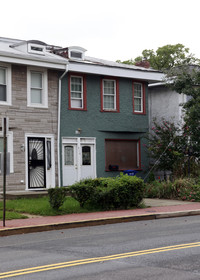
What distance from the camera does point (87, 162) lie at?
Answer: 24.0 m

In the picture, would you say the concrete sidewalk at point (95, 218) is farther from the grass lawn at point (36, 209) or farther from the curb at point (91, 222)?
the grass lawn at point (36, 209)

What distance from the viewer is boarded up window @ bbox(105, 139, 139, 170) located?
979 inches

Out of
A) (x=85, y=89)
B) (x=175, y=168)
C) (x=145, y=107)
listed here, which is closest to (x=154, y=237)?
(x=175, y=168)

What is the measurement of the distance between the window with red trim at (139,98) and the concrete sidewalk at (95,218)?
9448 mm

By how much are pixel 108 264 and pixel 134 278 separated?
104 centimetres

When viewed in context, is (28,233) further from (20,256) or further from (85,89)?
(85,89)

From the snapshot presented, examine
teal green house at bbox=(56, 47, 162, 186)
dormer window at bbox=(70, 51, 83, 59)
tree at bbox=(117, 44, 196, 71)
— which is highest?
tree at bbox=(117, 44, 196, 71)

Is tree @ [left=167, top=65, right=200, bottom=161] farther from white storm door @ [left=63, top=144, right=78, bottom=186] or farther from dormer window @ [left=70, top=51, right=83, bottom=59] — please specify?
white storm door @ [left=63, top=144, right=78, bottom=186]

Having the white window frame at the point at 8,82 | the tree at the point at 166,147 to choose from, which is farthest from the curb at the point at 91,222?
the white window frame at the point at 8,82

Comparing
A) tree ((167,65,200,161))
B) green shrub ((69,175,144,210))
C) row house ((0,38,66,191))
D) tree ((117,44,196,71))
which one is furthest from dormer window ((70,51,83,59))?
tree ((117,44,196,71))

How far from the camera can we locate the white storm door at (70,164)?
2311 cm

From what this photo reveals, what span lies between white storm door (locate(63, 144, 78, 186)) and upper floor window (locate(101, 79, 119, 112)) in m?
2.86

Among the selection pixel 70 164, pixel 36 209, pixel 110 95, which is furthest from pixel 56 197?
pixel 110 95

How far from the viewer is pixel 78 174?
23516 millimetres
